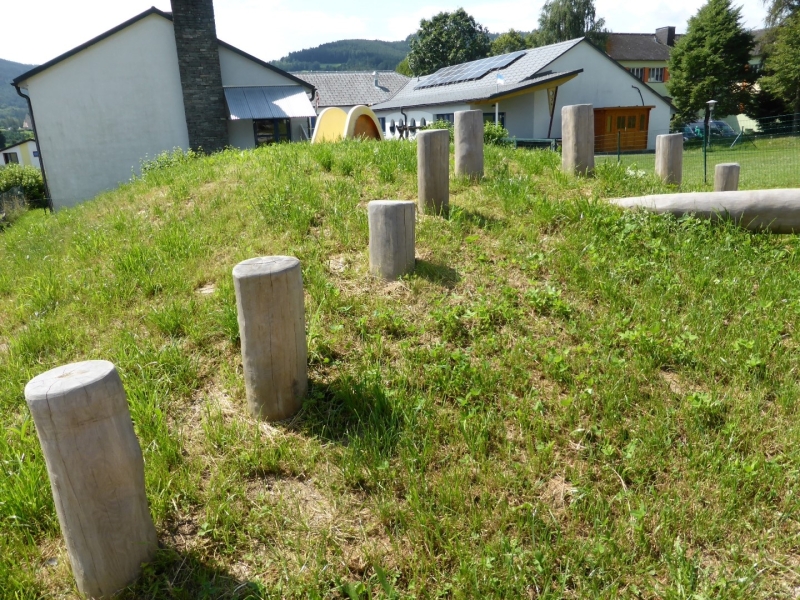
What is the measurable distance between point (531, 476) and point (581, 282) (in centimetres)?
197

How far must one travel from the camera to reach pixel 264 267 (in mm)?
3084

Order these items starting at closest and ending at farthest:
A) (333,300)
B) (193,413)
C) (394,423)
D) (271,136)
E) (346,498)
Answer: (346,498), (394,423), (193,413), (333,300), (271,136)

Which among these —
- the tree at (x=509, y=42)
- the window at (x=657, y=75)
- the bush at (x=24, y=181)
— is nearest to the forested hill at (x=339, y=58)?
the tree at (x=509, y=42)

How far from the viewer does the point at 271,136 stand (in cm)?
2133

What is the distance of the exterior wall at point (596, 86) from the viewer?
28.1 metres

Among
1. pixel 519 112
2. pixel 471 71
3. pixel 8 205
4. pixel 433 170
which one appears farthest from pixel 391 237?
pixel 471 71

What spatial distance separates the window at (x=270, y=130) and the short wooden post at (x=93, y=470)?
19842 mm

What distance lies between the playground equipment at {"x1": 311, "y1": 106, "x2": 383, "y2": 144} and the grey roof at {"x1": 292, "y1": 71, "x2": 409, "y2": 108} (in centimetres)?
2715

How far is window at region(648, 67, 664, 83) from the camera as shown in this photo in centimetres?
5172

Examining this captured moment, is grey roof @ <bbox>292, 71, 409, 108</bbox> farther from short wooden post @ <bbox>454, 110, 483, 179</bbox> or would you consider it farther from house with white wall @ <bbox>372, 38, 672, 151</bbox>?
short wooden post @ <bbox>454, 110, 483, 179</bbox>

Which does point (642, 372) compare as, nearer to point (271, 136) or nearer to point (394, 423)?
point (394, 423)

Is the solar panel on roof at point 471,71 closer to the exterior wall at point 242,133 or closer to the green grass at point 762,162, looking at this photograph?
the green grass at point 762,162

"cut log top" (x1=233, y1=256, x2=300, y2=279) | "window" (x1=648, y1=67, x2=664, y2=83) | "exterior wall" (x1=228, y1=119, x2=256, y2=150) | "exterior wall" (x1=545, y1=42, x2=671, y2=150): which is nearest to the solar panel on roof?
"exterior wall" (x1=545, y1=42, x2=671, y2=150)

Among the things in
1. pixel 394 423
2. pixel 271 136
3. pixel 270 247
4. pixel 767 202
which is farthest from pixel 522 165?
pixel 271 136
